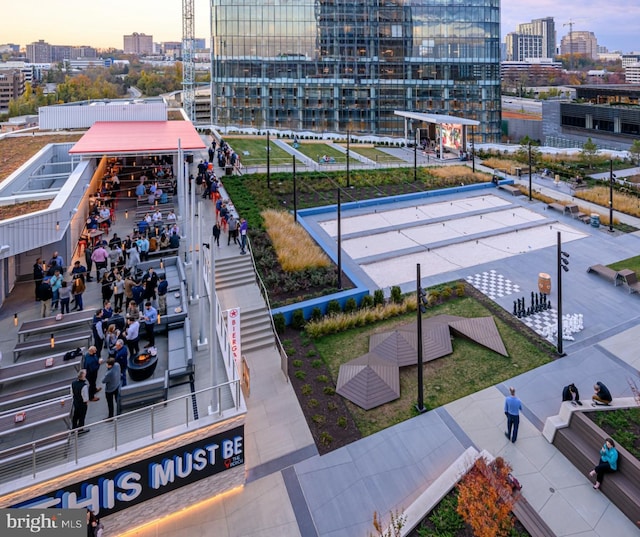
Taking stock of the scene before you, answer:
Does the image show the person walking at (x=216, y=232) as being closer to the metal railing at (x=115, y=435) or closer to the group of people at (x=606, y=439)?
the metal railing at (x=115, y=435)

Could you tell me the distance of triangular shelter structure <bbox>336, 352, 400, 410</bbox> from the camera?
1241 centimetres

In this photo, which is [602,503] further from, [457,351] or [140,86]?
[140,86]

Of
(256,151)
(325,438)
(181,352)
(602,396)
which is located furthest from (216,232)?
(256,151)

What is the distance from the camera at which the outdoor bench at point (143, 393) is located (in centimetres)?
953

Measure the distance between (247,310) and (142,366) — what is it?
5.75m

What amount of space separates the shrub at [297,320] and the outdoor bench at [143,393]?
262 inches

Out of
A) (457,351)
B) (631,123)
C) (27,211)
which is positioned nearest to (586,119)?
(631,123)

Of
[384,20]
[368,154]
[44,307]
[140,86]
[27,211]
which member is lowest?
[44,307]

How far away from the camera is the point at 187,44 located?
82.6 m

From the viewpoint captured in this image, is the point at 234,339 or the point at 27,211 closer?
the point at 234,339

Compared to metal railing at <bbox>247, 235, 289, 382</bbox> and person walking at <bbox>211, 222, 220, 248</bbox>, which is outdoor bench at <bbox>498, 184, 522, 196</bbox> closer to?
metal railing at <bbox>247, 235, 289, 382</bbox>

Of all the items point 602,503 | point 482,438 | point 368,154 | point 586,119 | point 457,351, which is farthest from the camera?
point 586,119

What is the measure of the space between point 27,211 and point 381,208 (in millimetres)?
20456

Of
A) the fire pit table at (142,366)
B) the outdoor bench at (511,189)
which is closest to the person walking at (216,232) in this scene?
the fire pit table at (142,366)
